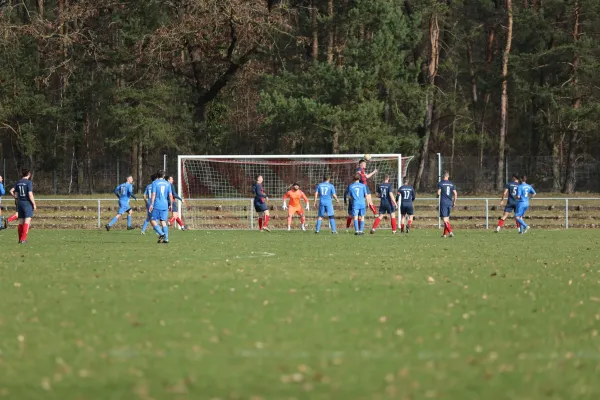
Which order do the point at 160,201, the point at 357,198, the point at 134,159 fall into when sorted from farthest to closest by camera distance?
the point at 134,159, the point at 357,198, the point at 160,201

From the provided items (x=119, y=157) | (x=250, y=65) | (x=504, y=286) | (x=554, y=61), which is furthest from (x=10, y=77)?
(x=504, y=286)

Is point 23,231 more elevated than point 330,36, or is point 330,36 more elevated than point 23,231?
point 330,36

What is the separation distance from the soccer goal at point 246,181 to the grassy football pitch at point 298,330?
72.7 ft

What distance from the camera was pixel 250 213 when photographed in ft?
134

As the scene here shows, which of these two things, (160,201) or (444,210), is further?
(444,210)

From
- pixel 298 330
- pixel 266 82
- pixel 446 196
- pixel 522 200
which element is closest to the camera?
pixel 298 330

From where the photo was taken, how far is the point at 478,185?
5025 cm

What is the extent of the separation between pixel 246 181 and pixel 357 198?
39.4 feet

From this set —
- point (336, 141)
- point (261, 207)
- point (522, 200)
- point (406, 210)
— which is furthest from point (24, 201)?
point (336, 141)

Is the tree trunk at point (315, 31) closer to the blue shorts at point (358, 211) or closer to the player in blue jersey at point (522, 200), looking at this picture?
the player in blue jersey at point (522, 200)

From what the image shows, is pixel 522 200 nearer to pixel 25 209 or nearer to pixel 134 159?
pixel 25 209

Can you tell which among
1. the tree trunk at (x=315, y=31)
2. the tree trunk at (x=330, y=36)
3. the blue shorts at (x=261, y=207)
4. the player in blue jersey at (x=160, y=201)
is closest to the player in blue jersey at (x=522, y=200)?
the blue shorts at (x=261, y=207)

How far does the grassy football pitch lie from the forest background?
1178 inches

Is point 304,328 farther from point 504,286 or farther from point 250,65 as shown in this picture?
point 250,65
